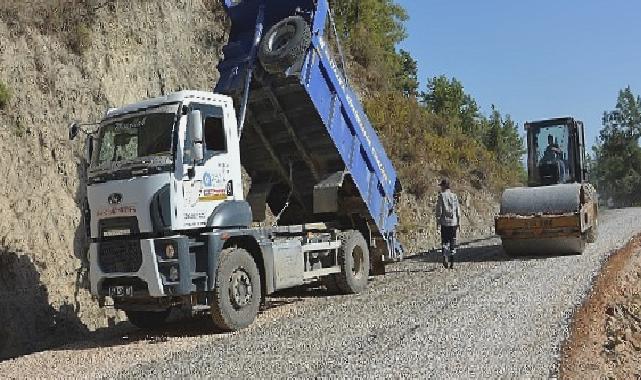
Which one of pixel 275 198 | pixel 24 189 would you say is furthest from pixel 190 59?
pixel 275 198

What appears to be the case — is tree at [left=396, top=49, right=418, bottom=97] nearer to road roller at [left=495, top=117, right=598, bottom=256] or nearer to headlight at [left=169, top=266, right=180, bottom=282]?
road roller at [left=495, top=117, right=598, bottom=256]

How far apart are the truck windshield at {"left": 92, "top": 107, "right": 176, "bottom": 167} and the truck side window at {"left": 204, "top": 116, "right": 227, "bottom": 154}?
492 mm

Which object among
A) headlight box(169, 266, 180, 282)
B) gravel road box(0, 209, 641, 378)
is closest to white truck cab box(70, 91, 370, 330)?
headlight box(169, 266, 180, 282)

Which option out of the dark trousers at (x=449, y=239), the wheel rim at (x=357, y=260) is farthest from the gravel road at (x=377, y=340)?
the dark trousers at (x=449, y=239)

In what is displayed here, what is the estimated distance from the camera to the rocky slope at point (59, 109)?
1109 cm

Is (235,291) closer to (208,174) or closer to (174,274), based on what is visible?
(174,274)

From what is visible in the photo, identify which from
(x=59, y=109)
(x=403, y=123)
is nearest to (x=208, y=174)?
(x=59, y=109)

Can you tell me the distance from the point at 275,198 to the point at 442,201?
3.78 meters

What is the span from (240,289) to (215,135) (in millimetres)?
2038

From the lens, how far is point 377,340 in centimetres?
675

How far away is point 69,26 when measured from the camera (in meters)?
15.0

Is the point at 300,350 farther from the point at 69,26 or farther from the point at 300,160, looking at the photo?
the point at 69,26

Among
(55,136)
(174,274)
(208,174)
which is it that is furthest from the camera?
(55,136)

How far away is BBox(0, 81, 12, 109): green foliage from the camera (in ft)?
41.3
